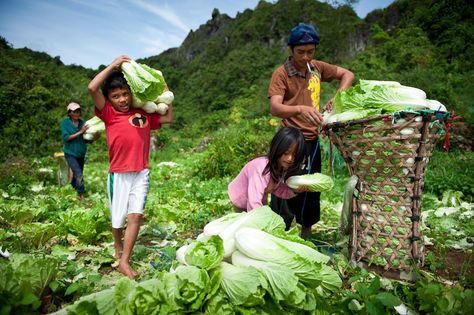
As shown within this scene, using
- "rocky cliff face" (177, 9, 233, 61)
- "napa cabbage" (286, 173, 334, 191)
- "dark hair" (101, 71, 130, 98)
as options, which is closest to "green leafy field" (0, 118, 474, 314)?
"napa cabbage" (286, 173, 334, 191)

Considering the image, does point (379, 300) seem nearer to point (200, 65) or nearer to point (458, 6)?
point (458, 6)

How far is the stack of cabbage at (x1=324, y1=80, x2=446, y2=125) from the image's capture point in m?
2.58

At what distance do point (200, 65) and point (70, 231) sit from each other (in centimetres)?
5881

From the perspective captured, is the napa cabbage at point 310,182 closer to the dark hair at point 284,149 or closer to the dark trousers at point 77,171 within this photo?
the dark hair at point 284,149

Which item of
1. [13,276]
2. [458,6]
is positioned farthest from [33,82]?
[458,6]

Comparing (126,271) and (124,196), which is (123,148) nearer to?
(124,196)

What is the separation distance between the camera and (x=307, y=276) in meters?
1.94

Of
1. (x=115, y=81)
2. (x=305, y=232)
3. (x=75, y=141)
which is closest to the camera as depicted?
(x=115, y=81)

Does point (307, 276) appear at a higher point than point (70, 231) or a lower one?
higher

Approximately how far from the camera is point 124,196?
315 centimetres

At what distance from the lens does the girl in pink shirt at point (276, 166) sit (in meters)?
2.79

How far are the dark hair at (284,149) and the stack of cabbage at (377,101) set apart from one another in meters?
0.29

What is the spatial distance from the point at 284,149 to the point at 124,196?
5.04 ft

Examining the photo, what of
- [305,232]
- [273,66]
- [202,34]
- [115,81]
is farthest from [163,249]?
[202,34]
